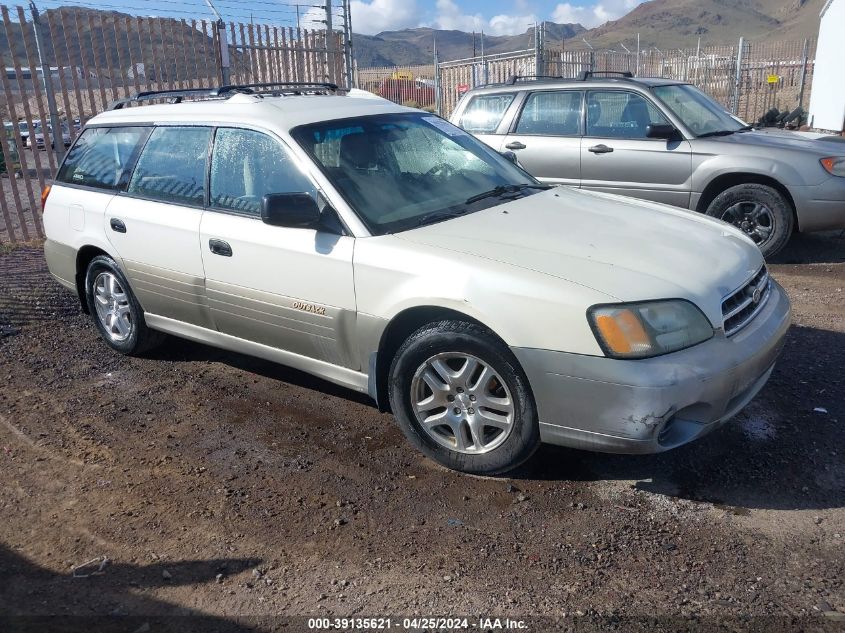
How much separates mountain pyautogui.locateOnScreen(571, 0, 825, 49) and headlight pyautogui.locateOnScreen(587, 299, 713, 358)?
136 m

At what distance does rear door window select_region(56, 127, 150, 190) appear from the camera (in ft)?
16.6

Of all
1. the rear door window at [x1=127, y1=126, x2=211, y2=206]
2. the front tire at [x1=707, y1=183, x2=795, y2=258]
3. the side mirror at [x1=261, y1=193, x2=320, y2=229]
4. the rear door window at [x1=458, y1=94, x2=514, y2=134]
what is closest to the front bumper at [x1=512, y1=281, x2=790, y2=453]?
the side mirror at [x1=261, y1=193, x2=320, y2=229]

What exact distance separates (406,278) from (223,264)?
4.33ft

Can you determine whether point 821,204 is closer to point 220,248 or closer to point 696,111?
point 696,111

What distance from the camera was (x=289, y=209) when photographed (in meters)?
3.73

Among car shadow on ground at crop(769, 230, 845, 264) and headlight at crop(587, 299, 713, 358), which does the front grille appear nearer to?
headlight at crop(587, 299, 713, 358)

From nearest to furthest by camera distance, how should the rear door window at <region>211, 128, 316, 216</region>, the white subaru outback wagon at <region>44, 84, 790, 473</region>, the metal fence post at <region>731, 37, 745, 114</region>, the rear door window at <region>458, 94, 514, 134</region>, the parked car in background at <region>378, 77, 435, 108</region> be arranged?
1. the white subaru outback wagon at <region>44, 84, 790, 473</region>
2. the rear door window at <region>211, 128, 316, 216</region>
3. the rear door window at <region>458, 94, 514, 134</region>
4. the metal fence post at <region>731, 37, 745, 114</region>
5. the parked car in background at <region>378, 77, 435, 108</region>

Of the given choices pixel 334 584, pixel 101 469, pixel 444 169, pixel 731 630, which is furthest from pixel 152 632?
pixel 444 169

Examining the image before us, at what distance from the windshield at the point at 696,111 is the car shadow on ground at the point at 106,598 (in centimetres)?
640

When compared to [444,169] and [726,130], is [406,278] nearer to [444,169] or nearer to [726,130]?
[444,169]

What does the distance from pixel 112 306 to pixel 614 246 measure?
3697mm

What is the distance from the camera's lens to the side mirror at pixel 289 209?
12.2 feet

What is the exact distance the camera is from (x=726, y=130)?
7680 mm

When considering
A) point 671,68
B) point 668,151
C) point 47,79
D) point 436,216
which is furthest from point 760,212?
point 671,68
